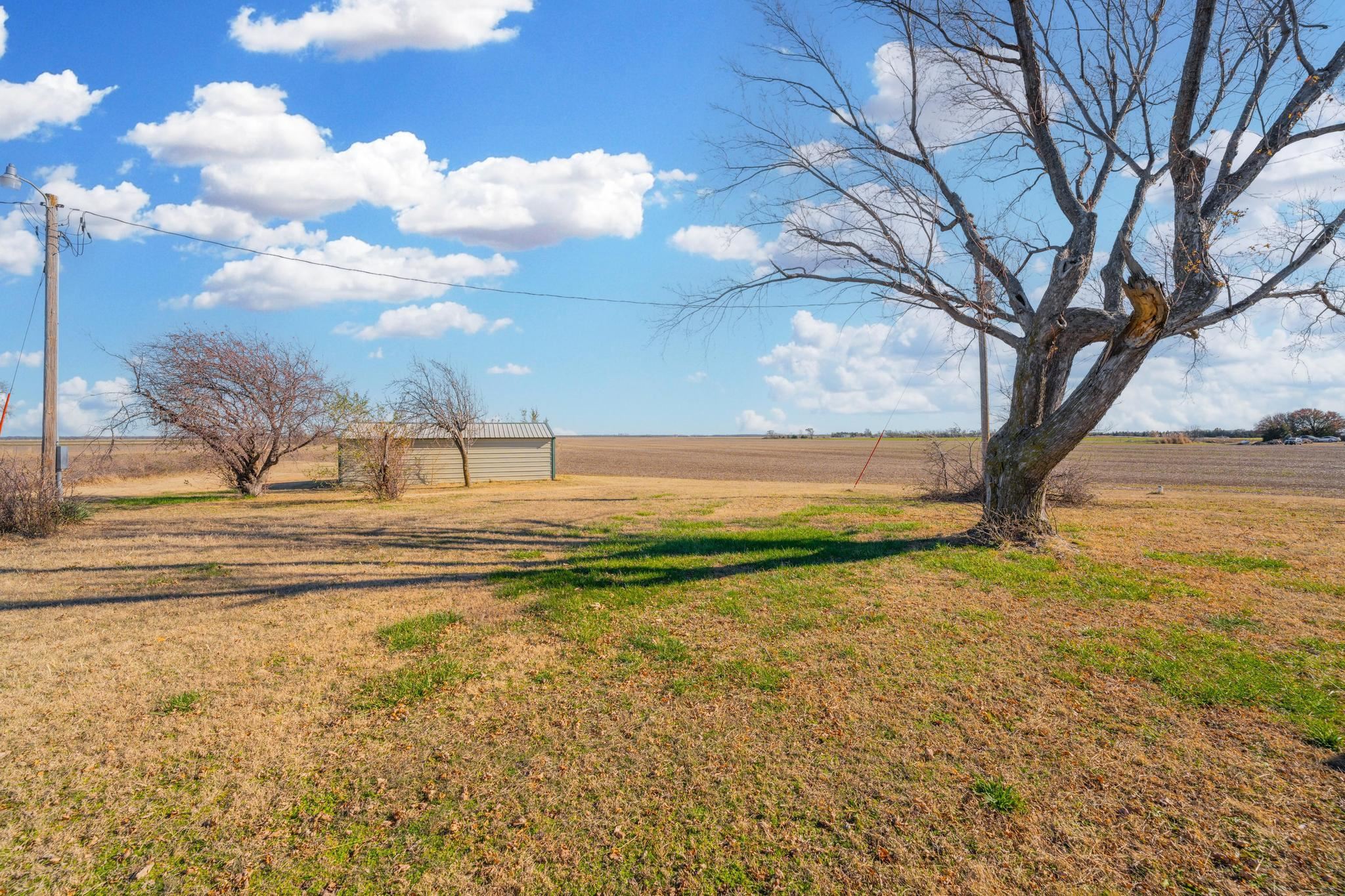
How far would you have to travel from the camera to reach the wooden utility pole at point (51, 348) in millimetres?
14359

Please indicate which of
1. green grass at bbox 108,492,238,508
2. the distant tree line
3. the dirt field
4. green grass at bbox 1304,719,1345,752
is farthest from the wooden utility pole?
the distant tree line

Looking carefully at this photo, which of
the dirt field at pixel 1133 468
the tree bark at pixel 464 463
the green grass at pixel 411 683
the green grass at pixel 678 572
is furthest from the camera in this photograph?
the tree bark at pixel 464 463

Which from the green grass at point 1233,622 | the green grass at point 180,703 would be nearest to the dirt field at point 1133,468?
the green grass at point 1233,622

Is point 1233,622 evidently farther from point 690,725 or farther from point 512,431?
point 512,431

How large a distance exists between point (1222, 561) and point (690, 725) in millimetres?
8178

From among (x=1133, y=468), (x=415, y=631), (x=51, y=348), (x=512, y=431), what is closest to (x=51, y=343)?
(x=51, y=348)

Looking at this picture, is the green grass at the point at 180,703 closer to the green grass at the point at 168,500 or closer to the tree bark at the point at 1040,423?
the tree bark at the point at 1040,423

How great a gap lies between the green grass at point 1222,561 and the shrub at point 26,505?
18.2 meters

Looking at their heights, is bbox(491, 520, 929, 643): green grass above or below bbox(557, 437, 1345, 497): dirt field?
below

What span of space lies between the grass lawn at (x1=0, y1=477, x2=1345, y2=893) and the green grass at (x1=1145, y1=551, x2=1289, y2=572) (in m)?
0.08

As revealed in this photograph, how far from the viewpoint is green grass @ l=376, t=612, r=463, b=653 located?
6441 mm

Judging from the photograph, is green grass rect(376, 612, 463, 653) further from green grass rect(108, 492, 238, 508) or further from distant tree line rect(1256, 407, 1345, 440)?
distant tree line rect(1256, 407, 1345, 440)

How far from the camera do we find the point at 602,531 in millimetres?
12820

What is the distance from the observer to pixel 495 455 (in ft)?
99.1
